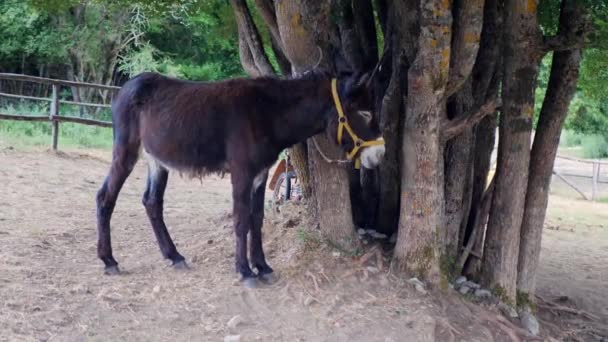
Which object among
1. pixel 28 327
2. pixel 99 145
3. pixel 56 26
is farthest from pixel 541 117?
pixel 56 26

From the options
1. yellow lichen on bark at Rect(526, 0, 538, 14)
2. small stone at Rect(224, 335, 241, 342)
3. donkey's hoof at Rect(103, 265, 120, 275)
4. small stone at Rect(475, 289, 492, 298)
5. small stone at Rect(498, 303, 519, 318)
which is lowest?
small stone at Rect(498, 303, 519, 318)

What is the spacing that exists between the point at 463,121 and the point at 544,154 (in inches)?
43.8

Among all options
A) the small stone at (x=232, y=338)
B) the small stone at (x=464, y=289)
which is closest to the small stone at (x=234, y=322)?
the small stone at (x=232, y=338)

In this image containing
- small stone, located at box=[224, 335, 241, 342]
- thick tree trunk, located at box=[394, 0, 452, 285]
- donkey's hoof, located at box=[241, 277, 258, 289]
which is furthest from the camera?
donkey's hoof, located at box=[241, 277, 258, 289]

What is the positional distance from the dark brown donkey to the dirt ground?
36 cm

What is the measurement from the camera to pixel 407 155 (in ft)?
17.9

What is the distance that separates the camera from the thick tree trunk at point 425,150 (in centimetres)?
515

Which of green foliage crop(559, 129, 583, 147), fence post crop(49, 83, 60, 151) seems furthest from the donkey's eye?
green foliage crop(559, 129, 583, 147)

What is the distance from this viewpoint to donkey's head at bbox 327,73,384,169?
5.18m

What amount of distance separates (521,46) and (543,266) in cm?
442

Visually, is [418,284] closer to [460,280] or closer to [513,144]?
[460,280]

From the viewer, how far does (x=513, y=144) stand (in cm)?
580

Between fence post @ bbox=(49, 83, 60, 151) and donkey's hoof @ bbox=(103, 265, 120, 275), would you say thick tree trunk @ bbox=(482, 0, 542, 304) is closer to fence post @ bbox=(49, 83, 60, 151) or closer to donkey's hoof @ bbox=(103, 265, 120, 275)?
donkey's hoof @ bbox=(103, 265, 120, 275)

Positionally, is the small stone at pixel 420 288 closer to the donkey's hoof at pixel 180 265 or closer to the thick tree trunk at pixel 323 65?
the thick tree trunk at pixel 323 65
